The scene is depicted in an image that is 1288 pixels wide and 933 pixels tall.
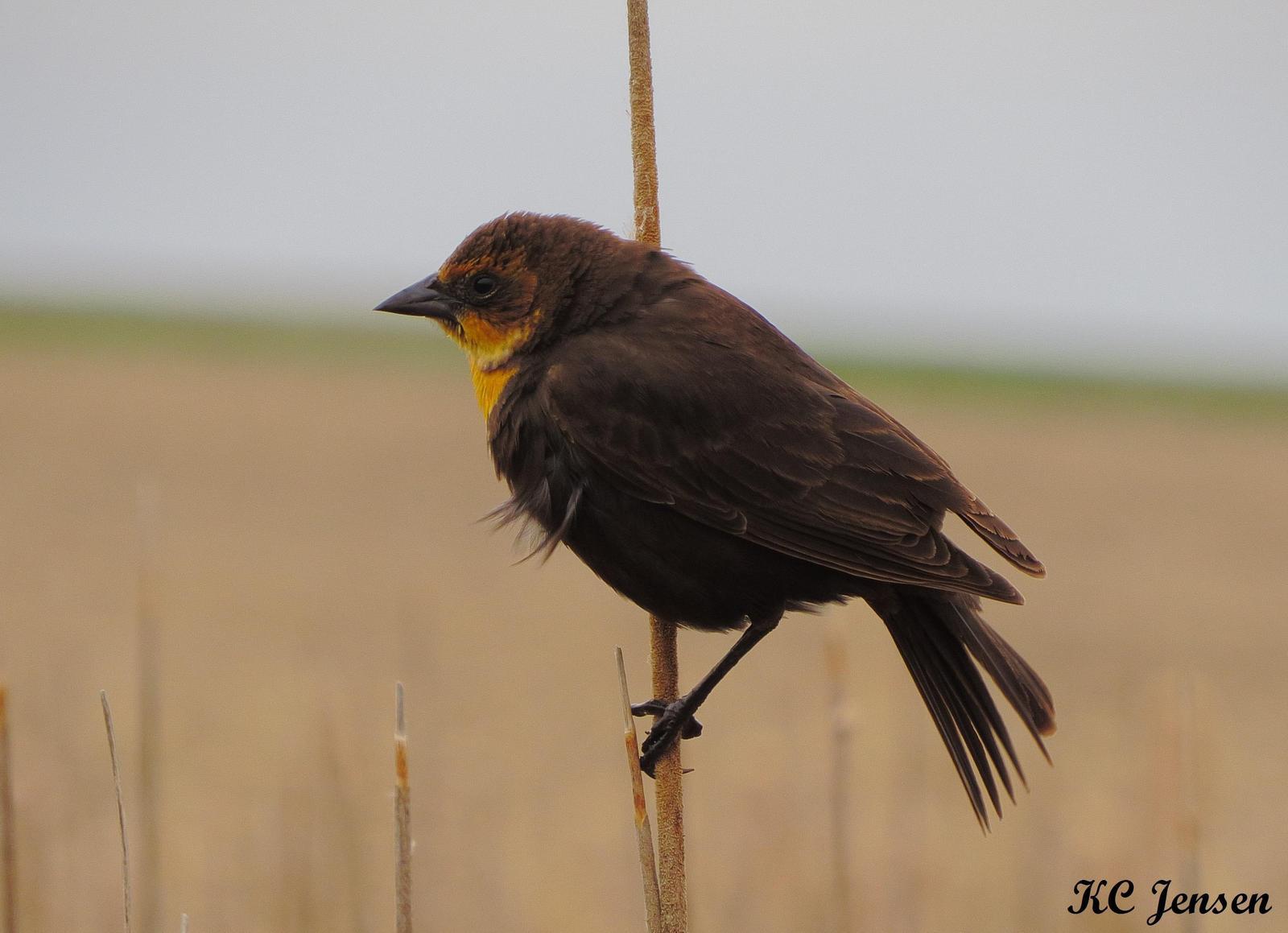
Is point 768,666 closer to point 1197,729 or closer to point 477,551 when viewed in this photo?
point 477,551

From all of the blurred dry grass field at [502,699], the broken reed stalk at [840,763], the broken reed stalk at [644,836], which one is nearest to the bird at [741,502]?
the broken reed stalk at [840,763]

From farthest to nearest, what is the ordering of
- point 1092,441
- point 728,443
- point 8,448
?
1. point 1092,441
2. point 8,448
3. point 728,443

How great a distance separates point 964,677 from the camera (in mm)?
2797

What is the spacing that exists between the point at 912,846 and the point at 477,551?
954 cm

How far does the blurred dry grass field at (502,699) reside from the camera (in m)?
4.67

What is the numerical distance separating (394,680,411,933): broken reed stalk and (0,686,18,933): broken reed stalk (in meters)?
0.72

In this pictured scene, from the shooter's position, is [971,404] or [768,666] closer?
[768,666]

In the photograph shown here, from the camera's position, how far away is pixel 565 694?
943 cm

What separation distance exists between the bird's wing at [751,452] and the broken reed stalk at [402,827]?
3.07 ft

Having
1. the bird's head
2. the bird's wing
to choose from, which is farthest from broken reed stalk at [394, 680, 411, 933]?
the bird's head

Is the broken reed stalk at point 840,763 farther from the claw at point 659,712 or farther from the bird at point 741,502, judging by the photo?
the claw at point 659,712

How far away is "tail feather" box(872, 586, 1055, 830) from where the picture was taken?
2.70 m

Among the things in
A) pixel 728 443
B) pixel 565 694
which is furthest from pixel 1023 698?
pixel 565 694

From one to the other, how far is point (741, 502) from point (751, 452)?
0.35 feet
